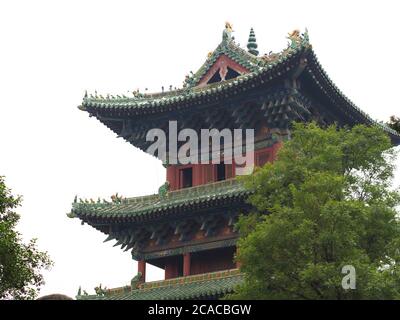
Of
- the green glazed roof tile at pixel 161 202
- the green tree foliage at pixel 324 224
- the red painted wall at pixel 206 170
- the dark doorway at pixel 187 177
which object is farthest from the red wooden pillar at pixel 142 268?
the green tree foliage at pixel 324 224

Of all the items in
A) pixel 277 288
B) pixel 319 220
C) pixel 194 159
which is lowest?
pixel 277 288

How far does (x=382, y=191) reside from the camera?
79.1 ft

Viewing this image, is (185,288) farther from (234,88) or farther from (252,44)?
(252,44)

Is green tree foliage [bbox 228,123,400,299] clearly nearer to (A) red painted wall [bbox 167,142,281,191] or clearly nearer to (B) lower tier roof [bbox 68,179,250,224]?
(B) lower tier roof [bbox 68,179,250,224]

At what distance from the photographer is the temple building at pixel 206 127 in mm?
34062

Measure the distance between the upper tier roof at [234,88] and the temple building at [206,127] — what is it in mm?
40

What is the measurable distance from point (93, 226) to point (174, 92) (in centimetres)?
632

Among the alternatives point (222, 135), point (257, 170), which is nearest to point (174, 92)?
point (222, 135)

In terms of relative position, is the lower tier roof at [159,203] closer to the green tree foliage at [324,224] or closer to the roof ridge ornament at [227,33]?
the roof ridge ornament at [227,33]

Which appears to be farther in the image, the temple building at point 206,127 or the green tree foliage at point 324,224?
the temple building at point 206,127

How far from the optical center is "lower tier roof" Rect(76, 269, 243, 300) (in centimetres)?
3203

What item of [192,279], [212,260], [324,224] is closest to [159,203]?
[212,260]

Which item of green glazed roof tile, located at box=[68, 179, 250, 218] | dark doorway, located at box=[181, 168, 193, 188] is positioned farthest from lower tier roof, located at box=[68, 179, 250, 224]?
dark doorway, located at box=[181, 168, 193, 188]
